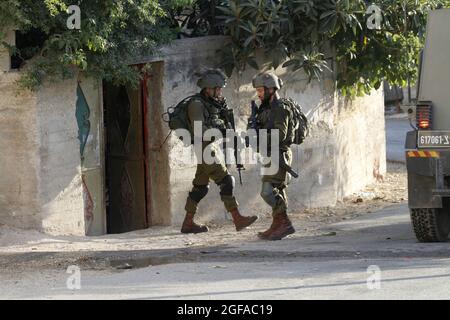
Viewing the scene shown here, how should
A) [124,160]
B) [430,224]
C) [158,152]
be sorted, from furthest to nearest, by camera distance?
[124,160]
[158,152]
[430,224]

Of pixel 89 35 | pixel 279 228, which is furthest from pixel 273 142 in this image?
pixel 89 35

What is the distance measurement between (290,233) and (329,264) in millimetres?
1694

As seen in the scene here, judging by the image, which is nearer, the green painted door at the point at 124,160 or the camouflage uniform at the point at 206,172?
the camouflage uniform at the point at 206,172

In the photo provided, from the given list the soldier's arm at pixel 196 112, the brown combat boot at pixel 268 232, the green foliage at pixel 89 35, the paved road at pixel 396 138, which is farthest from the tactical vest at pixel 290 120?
the paved road at pixel 396 138

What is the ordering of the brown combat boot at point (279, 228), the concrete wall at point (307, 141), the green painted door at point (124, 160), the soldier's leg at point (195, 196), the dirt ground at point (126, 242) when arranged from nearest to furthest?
the dirt ground at point (126, 242) → the brown combat boot at point (279, 228) → the soldier's leg at point (195, 196) → the concrete wall at point (307, 141) → the green painted door at point (124, 160)

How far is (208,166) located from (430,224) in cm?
236

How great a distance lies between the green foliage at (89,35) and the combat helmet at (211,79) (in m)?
0.70

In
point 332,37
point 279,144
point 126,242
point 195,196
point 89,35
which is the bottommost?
point 126,242

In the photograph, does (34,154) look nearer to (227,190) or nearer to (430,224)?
(227,190)

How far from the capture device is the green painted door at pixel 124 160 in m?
11.6

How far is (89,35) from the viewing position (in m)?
9.67

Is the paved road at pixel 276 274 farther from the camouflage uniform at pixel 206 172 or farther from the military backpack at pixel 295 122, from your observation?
the military backpack at pixel 295 122

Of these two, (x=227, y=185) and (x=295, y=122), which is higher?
(x=295, y=122)
